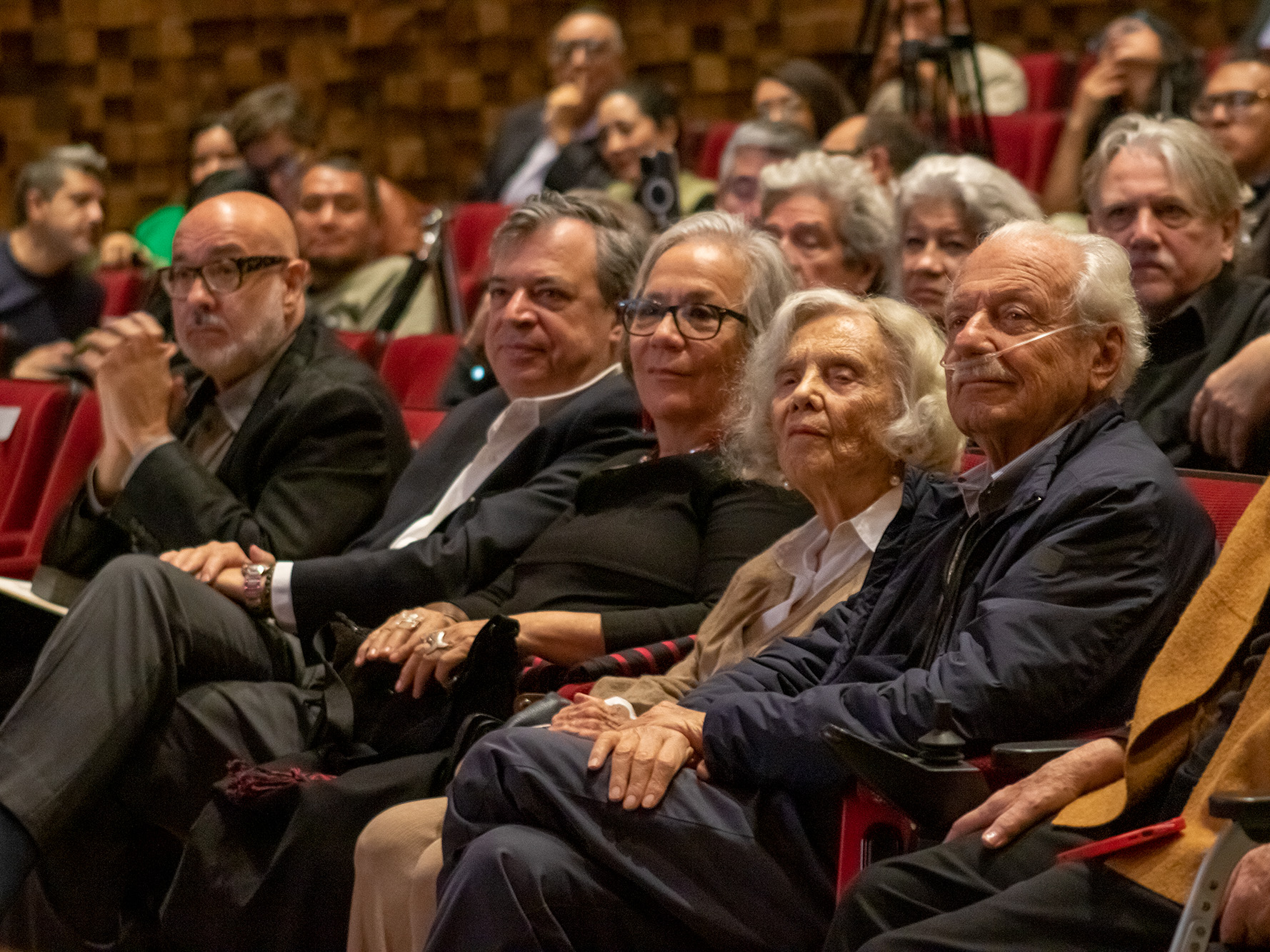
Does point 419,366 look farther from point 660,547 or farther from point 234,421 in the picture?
point 660,547

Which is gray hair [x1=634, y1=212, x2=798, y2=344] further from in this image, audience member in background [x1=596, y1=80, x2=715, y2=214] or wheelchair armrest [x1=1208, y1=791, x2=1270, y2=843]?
audience member in background [x1=596, y1=80, x2=715, y2=214]

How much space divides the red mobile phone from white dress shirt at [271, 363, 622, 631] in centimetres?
128

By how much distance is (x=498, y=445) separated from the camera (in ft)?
8.25

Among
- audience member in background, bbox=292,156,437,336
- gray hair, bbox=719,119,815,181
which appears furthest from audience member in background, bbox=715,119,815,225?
audience member in background, bbox=292,156,437,336

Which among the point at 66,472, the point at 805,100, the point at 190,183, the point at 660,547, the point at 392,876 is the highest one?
the point at 805,100

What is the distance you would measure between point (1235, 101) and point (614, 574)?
1935 mm

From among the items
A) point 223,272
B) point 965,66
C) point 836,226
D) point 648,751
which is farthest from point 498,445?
point 965,66

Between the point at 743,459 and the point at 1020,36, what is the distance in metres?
3.78

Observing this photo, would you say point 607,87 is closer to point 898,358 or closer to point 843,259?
point 843,259

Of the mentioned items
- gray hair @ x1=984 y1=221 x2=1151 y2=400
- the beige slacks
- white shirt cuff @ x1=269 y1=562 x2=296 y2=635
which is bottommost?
the beige slacks

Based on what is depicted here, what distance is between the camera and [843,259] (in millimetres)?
2941

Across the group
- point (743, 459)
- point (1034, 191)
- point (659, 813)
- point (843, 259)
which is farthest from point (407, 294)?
point (659, 813)

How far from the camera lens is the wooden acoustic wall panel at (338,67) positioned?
5727mm

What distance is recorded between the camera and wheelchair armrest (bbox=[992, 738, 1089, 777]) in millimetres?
1419
